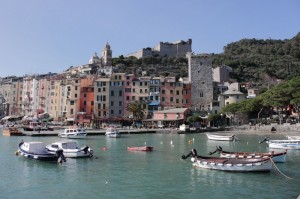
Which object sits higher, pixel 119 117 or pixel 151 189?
pixel 119 117

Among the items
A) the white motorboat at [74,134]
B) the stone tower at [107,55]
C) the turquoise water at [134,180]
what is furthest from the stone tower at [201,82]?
the turquoise water at [134,180]

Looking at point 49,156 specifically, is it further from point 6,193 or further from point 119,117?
point 119,117

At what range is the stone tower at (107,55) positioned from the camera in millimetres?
145238

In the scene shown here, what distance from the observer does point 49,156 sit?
3366 cm

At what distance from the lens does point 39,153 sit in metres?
34.6

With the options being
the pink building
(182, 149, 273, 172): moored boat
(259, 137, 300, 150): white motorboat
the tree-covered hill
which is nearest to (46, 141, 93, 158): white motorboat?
(182, 149, 273, 172): moored boat

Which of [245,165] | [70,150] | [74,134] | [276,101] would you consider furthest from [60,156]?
[276,101]

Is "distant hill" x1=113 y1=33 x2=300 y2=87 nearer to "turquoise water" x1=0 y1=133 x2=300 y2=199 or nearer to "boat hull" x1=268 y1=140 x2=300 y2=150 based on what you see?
"boat hull" x1=268 y1=140 x2=300 y2=150

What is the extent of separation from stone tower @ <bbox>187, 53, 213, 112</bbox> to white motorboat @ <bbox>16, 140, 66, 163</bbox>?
61443 mm

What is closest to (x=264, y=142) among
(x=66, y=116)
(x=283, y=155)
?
(x=283, y=155)

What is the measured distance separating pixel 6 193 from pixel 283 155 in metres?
23.2

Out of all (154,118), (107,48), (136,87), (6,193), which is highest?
(107,48)

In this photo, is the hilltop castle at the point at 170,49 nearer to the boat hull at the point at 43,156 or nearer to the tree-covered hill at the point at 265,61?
the tree-covered hill at the point at 265,61

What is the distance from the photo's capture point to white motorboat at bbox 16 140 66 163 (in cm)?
3341
